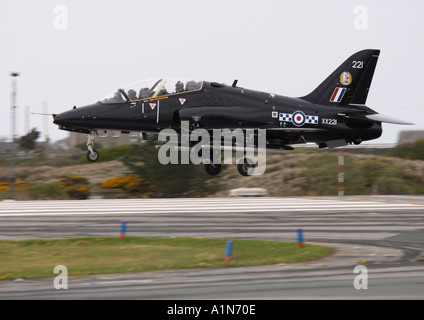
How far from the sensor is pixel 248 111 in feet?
75.6

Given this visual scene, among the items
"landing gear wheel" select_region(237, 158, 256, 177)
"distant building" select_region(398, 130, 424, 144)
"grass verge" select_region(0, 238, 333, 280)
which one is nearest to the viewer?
"grass verge" select_region(0, 238, 333, 280)

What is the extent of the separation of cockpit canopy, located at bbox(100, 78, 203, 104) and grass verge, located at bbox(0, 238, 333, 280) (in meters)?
5.66

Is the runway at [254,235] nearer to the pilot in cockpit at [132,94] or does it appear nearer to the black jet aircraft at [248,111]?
the black jet aircraft at [248,111]

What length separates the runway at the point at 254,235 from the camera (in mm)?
11391

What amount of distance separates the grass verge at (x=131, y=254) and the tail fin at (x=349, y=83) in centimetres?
873

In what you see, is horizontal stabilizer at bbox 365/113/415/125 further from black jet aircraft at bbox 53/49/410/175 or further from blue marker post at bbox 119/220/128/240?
blue marker post at bbox 119/220/128/240

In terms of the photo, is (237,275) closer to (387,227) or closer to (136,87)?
(387,227)

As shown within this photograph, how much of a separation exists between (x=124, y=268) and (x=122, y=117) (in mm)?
8369

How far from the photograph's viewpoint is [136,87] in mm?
22109

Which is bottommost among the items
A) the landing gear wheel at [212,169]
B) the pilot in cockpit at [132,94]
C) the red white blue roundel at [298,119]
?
the landing gear wheel at [212,169]

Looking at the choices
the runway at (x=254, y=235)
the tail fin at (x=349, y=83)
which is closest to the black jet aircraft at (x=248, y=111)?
the tail fin at (x=349, y=83)

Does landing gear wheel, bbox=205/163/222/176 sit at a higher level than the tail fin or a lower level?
lower

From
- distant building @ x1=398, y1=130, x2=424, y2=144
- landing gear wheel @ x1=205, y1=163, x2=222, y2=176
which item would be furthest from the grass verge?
distant building @ x1=398, y1=130, x2=424, y2=144

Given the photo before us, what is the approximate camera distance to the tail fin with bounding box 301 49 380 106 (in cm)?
2427
